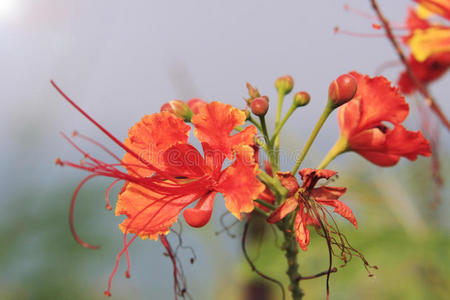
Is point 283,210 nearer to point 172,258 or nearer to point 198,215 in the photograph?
point 198,215

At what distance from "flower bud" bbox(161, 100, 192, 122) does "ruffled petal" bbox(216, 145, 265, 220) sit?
225 mm

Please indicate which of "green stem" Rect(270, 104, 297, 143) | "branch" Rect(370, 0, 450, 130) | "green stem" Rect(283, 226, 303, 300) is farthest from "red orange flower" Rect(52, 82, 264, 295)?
"branch" Rect(370, 0, 450, 130)

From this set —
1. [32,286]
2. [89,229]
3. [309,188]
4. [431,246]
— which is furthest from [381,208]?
[32,286]

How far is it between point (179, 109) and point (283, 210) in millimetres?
427

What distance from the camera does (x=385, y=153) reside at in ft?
4.24

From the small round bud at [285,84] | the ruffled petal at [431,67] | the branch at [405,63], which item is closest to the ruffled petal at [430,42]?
the ruffled petal at [431,67]

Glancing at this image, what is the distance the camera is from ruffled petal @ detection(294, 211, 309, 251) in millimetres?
1023

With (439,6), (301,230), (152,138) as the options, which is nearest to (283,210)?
(301,230)

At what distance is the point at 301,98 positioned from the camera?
1196mm

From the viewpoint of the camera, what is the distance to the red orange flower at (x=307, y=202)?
104cm

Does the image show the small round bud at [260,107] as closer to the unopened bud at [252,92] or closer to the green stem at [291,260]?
the unopened bud at [252,92]

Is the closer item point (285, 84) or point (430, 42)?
point (285, 84)

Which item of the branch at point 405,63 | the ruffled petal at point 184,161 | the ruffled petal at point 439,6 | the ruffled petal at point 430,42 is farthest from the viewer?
the ruffled petal at point 430,42

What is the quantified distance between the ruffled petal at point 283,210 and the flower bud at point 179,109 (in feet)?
1.27
